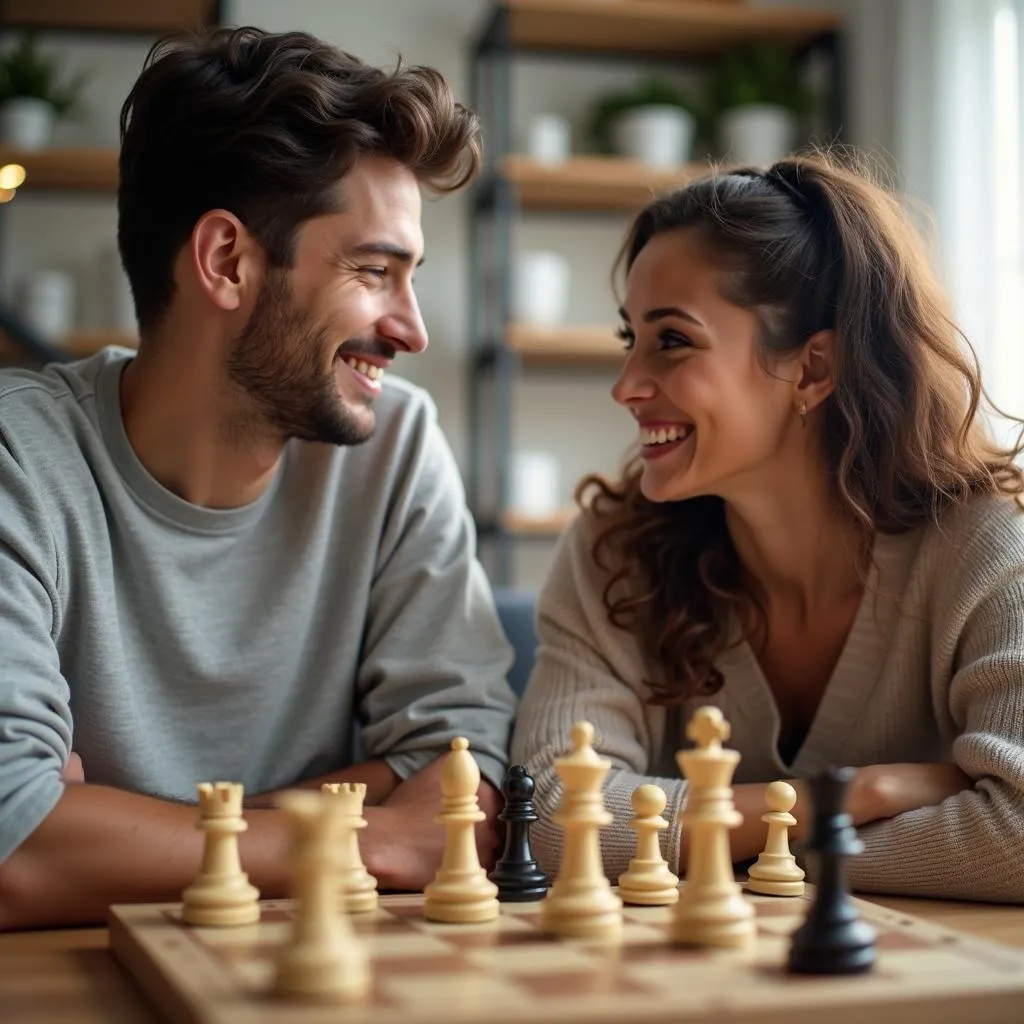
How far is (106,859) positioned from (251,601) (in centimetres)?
56

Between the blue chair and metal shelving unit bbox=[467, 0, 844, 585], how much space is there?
2.14 m

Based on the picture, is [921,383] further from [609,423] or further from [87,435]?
[609,423]

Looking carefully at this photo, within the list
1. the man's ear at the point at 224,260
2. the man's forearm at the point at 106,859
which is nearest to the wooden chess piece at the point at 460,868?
the man's forearm at the point at 106,859

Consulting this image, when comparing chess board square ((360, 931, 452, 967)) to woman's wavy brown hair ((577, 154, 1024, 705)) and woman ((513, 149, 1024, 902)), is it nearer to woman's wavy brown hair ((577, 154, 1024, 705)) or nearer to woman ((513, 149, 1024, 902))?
woman ((513, 149, 1024, 902))

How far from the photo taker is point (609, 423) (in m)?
4.97

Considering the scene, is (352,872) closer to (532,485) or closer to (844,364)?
(844,364)

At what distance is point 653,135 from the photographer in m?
4.63

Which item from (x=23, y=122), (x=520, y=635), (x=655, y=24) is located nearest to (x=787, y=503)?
(x=520, y=635)

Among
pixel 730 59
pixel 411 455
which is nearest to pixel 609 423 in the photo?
pixel 730 59

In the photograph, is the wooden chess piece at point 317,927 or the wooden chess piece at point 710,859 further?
→ the wooden chess piece at point 710,859

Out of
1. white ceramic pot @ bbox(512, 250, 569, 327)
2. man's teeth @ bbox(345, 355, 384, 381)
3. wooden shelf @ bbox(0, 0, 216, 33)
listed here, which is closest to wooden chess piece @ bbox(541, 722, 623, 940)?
man's teeth @ bbox(345, 355, 384, 381)

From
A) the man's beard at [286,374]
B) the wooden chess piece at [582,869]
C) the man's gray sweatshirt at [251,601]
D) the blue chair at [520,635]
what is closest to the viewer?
the wooden chess piece at [582,869]

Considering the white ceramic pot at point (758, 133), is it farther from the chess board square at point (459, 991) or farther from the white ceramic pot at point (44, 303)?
the chess board square at point (459, 991)

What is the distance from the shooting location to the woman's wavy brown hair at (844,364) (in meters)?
1.90
